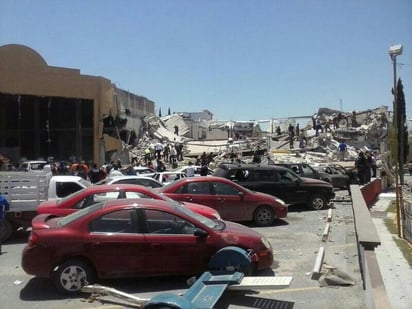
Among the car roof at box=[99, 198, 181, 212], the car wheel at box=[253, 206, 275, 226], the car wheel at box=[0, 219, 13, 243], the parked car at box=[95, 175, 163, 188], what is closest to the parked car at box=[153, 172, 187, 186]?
the parked car at box=[95, 175, 163, 188]

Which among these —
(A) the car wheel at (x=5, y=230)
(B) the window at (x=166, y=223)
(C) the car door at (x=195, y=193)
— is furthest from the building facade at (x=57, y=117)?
(B) the window at (x=166, y=223)

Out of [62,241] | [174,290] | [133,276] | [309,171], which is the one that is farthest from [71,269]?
[309,171]

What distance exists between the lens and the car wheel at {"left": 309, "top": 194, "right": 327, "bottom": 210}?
17.3 m

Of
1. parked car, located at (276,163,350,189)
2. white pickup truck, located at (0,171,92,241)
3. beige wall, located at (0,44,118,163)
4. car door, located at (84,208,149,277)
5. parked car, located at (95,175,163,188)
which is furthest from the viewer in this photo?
beige wall, located at (0,44,118,163)

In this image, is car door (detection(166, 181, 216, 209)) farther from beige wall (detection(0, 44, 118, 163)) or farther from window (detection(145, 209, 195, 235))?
beige wall (detection(0, 44, 118, 163))

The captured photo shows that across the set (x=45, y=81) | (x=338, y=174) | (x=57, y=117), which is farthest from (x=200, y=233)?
(x=57, y=117)

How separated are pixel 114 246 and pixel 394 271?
7.42 metres

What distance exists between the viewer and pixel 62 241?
752 centimetres

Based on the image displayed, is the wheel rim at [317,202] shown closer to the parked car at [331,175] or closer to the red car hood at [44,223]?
the parked car at [331,175]

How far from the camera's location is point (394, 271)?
1193cm

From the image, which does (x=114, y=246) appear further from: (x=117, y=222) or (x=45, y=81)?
(x=45, y=81)

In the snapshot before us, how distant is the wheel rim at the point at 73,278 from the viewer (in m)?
7.48

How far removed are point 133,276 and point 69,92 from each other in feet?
96.3

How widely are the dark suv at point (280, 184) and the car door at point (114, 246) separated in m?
8.97
